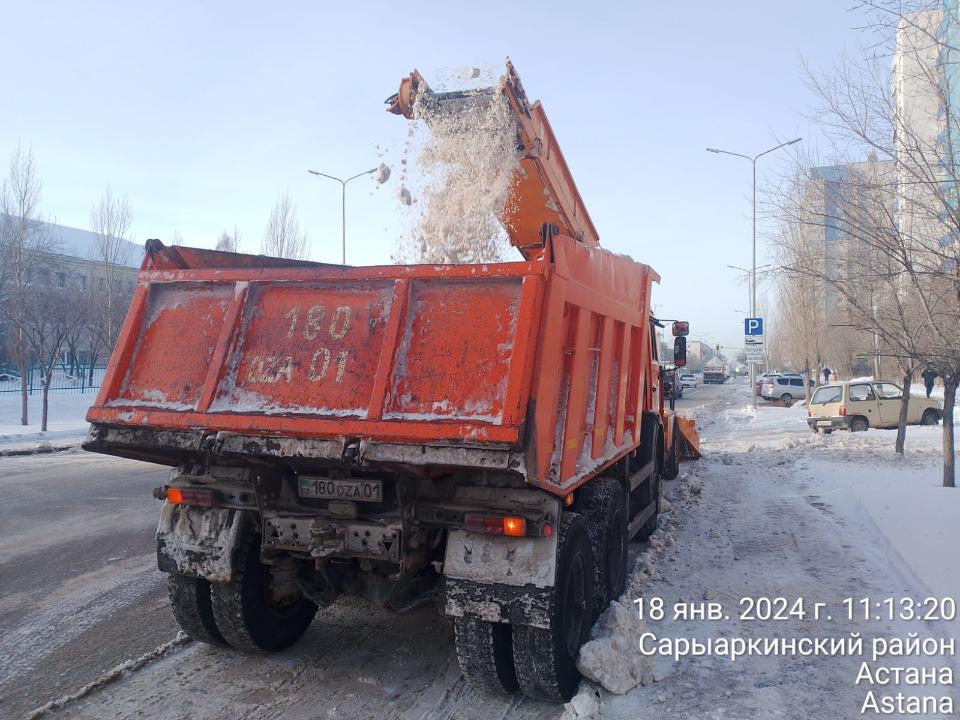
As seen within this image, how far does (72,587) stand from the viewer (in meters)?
6.00

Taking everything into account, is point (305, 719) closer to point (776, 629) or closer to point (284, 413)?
point (284, 413)

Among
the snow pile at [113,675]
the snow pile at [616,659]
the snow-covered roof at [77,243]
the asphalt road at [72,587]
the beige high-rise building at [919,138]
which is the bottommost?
the asphalt road at [72,587]

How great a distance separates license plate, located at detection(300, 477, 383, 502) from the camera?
387 cm

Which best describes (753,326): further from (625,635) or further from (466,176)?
(625,635)

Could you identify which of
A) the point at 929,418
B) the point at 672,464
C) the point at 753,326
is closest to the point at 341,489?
the point at 672,464

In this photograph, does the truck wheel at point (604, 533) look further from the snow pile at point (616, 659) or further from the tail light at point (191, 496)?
the tail light at point (191, 496)

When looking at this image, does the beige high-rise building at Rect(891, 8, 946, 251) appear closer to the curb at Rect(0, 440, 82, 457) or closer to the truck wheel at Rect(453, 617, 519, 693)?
the truck wheel at Rect(453, 617, 519, 693)

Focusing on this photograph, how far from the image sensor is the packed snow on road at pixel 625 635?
3.95 m

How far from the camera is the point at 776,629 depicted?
16.2 feet

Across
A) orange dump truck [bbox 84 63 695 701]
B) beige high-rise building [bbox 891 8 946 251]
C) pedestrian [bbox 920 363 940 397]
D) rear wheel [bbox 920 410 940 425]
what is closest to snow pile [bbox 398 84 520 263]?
orange dump truck [bbox 84 63 695 701]

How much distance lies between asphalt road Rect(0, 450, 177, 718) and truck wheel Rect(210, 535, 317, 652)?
2.60 ft

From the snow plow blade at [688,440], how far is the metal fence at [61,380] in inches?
1038
